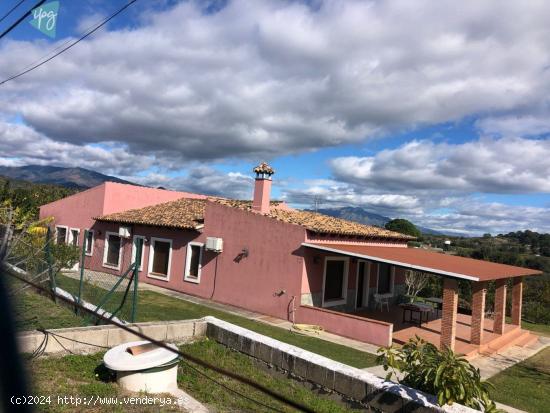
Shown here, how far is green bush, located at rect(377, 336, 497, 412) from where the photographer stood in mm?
5234

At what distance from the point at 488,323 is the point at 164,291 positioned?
1218 cm

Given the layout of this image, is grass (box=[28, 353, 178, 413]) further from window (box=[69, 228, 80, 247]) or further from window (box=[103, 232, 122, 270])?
window (box=[69, 228, 80, 247])

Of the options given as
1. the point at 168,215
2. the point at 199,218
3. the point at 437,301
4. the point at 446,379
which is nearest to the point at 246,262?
the point at 199,218

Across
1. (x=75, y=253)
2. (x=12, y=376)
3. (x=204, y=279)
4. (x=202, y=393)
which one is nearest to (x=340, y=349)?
(x=202, y=393)

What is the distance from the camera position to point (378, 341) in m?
12.0

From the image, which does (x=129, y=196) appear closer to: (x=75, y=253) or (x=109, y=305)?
(x=75, y=253)

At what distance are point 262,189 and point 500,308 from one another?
29.5ft

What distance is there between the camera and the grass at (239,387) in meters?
6.21

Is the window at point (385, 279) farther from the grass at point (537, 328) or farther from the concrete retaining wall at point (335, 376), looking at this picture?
the concrete retaining wall at point (335, 376)

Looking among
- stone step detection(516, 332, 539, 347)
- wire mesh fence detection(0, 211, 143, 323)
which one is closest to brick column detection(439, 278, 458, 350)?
stone step detection(516, 332, 539, 347)

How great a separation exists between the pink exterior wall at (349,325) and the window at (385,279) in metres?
5.61

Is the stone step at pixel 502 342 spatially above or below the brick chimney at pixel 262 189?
below

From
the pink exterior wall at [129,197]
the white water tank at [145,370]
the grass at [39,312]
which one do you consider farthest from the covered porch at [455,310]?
the pink exterior wall at [129,197]

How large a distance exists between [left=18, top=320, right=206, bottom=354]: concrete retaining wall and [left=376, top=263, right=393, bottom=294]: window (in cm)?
1112
